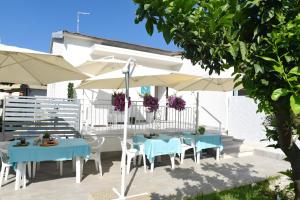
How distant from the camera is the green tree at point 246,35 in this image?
180 centimetres

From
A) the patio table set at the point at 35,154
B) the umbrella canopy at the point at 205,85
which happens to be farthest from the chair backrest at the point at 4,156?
the umbrella canopy at the point at 205,85

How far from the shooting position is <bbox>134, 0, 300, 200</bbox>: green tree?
1.80m

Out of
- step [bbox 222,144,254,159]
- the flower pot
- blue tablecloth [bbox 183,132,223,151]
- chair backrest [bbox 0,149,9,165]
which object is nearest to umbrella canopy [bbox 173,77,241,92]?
blue tablecloth [bbox 183,132,223,151]

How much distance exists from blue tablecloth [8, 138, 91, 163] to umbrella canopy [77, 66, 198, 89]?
2.01m

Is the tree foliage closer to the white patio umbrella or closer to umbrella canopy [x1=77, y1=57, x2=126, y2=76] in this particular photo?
the white patio umbrella

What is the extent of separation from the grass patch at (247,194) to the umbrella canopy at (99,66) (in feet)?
16.4

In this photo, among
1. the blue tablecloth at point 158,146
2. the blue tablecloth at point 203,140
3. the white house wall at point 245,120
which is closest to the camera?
the blue tablecloth at point 158,146

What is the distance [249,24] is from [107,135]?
859 centimetres

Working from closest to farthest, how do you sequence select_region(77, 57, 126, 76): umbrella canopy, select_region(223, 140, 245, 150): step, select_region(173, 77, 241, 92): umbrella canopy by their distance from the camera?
select_region(77, 57, 126, 76): umbrella canopy → select_region(173, 77, 241, 92): umbrella canopy → select_region(223, 140, 245, 150): step

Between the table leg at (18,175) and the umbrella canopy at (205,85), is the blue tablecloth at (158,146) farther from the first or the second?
the table leg at (18,175)

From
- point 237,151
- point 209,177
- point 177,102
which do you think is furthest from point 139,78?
point 237,151

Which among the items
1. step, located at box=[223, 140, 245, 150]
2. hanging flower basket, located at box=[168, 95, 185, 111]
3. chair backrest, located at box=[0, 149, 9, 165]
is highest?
hanging flower basket, located at box=[168, 95, 185, 111]

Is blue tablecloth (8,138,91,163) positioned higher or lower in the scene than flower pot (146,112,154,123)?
lower

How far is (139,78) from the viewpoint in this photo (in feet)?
27.4
